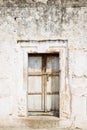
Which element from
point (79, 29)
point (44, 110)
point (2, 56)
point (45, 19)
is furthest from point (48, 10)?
point (44, 110)

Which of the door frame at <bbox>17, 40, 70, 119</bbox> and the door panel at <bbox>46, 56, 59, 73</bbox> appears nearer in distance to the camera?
the door frame at <bbox>17, 40, 70, 119</bbox>

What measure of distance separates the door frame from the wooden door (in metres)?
0.27

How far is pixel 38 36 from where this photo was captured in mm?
8859

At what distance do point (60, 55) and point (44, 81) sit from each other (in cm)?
73

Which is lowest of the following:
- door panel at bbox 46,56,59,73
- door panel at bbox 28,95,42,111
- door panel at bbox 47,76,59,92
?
door panel at bbox 28,95,42,111

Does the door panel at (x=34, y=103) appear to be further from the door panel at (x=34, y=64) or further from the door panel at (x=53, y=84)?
the door panel at (x=34, y=64)

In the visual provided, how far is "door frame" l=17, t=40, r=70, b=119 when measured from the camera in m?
8.84

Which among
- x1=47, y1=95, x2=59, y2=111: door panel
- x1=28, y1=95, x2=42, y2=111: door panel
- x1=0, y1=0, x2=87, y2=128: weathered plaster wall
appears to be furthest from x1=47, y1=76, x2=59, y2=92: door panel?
x1=0, y1=0, x2=87, y2=128: weathered plaster wall

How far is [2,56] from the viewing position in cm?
891

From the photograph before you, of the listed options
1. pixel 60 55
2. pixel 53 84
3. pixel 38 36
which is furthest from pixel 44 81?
pixel 38 36

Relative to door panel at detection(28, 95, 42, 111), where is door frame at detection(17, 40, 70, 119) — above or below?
above

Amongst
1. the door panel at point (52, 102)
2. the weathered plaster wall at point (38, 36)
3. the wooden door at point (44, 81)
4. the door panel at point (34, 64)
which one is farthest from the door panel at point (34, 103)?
the door panel at point (34, 64)

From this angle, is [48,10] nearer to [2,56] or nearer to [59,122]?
[2,56]

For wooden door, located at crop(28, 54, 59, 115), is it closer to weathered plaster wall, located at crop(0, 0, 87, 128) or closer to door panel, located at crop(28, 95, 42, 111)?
door panel, located at crop(28, 95, 42, 111)
